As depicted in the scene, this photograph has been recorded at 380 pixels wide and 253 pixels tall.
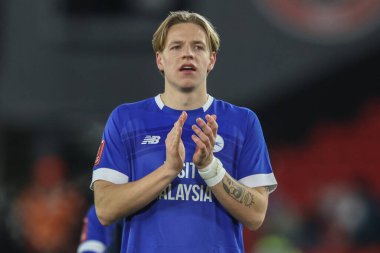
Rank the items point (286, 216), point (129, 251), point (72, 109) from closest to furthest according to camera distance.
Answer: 1. point (129, 251)
2. point (286, 216)
3. point (72, 109)

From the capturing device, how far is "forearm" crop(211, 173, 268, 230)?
13.3 ft

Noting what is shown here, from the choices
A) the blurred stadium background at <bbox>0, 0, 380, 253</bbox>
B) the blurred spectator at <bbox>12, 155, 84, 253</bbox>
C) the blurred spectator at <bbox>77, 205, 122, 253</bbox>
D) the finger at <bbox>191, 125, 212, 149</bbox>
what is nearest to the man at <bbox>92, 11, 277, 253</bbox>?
the finger at <bbox>191, 125, 212, 149</bbox>

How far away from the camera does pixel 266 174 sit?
4.29 metres

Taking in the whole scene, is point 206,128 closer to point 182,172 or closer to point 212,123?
point 212,123

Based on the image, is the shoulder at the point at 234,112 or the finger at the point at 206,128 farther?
the shoulder at the point at 234,112

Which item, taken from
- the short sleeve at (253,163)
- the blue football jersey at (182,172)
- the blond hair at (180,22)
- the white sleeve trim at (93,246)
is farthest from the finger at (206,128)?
the white sleeve trim at (93,246)

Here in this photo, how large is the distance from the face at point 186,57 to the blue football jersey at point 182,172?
142 mm

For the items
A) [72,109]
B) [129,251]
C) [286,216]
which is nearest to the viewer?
[129,251]

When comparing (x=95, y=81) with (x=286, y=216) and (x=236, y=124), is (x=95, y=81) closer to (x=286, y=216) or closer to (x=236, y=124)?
(x=286, y=216)

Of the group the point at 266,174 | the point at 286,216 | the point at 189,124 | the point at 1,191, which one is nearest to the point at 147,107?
the point at 189,124

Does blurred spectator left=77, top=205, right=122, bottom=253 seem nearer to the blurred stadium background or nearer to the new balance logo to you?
the new balance logo

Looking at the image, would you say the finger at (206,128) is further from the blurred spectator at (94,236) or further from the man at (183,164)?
the blurred spectator at (94,236)

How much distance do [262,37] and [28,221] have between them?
13.3 ft

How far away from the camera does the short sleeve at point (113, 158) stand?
13.7ft
